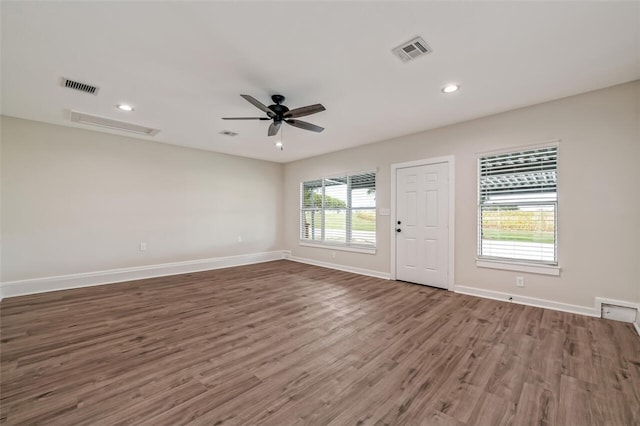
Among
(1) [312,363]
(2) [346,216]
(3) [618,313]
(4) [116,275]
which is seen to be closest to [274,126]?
(1) [312,363]

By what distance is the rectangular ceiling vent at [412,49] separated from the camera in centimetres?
227

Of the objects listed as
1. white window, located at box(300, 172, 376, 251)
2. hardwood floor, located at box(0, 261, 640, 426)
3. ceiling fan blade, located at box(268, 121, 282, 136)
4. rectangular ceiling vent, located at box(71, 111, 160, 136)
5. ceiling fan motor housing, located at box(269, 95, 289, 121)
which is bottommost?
hardwood floor, located at box(0, 261, 640, 426)

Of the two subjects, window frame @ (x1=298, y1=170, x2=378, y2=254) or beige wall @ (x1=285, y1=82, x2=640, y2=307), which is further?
window frame @ (x1=298, y1=170, x2=378, y2=254)

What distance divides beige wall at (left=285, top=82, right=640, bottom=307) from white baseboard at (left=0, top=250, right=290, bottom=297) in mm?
4896

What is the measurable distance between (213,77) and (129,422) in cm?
301

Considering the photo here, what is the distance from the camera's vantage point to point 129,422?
61.1 inches

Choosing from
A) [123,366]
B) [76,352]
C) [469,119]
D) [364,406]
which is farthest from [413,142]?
[76,352]

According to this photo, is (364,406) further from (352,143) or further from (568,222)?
(352,143)

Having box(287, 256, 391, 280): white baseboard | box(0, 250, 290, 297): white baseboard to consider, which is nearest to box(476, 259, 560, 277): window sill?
box(287, 256, 391, 280): white baseboard

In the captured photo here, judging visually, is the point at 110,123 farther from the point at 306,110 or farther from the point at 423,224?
the point at 423,224

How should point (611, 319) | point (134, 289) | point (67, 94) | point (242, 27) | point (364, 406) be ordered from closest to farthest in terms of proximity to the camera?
1. point (364, 406)
2. point (242, 27)
3. point (611, 319)
4. point (67, 94)
5. point (134, 289)

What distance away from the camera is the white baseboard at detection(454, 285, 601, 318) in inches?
125

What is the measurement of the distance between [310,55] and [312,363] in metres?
2.76

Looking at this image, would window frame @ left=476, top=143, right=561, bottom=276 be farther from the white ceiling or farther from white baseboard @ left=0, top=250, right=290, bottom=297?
white baseboard @ left=0, top=250, right=290, bottom=297
